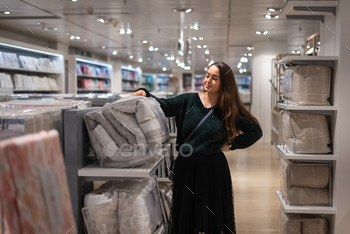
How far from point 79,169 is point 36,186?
1206 millimetres

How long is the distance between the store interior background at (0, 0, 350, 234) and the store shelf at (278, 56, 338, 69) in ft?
0.32

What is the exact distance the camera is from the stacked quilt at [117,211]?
2.02 m

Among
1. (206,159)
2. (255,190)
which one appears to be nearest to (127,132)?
(206,159)

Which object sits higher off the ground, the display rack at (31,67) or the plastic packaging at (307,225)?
the display rack at (31,67)

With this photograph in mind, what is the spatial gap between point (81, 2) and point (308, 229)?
460 cm

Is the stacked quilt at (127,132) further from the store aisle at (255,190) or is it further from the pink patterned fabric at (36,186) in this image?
the store aisle at (255,190)

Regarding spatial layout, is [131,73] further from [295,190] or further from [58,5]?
[295,190]

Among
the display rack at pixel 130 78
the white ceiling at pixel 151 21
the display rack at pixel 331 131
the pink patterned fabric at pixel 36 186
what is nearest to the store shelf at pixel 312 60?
the display rack at pixel 331 131

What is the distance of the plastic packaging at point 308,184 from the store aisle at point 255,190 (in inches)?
30.1

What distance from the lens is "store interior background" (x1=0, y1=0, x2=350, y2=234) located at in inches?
120

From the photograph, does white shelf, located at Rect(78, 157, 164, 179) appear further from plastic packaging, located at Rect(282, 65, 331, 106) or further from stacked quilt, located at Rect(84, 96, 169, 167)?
plastic packaging, located at Rect(282, 65, 331, 106)

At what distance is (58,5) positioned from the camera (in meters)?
6.05

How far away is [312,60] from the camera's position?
9.98ft

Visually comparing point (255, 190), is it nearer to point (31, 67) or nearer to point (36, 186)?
point (36, 186)
